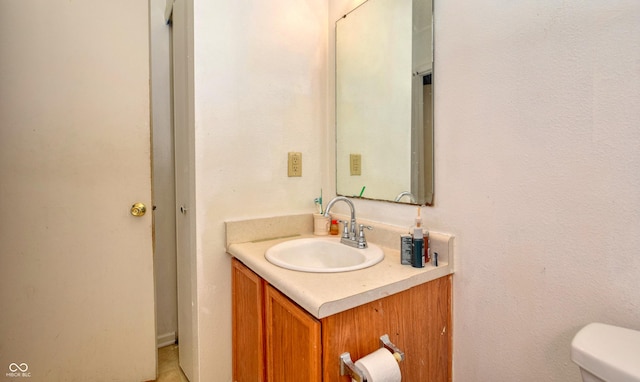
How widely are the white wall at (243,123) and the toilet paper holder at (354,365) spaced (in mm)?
730

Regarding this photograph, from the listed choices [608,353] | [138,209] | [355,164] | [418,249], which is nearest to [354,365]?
[418,249]

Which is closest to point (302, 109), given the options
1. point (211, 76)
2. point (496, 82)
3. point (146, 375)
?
point (211, 76)

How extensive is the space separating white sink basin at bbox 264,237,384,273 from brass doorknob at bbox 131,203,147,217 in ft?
2.57

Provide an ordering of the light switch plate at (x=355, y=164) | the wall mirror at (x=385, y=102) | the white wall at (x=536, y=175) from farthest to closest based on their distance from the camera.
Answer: the light switch plate at (x=355, y=164) → the wall mirror at (x=385, y=102) → the white wall at (x=536, y=175)

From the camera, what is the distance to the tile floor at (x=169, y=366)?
5.29ft

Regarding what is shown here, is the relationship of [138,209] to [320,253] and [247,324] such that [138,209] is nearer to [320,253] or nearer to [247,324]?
[247,324]

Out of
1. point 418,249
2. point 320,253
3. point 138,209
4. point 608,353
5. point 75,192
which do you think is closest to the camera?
point 608,353

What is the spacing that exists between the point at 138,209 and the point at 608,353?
5.68 feet

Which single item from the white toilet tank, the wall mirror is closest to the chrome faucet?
the wall mirror

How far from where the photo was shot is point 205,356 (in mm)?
1292

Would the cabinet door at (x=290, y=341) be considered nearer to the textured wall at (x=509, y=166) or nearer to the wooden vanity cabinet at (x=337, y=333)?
the wooden vanity cabinet at (x=337, y=333)

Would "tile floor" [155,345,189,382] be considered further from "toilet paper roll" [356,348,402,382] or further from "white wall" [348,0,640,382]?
"white wall" [348,0,640,382]

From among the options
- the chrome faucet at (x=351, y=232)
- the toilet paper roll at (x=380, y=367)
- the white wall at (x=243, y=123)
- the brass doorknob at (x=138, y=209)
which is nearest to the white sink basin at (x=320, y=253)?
the chrome faucet at (x=351, y=232)

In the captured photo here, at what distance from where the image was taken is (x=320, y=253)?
1.29 metres
